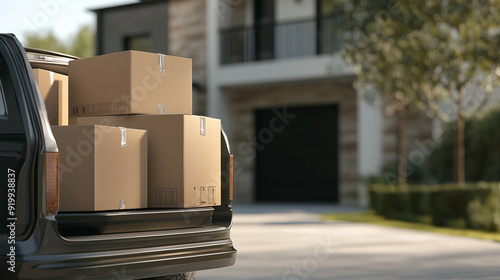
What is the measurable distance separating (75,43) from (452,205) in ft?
159

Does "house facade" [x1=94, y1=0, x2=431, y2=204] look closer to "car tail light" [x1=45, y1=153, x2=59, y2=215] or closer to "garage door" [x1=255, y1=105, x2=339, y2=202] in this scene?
"garage door" [x1=255, y1=105, x2=339, y2=202]

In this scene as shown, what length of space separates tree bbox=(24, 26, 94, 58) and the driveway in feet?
149

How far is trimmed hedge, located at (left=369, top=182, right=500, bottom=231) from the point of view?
42.8 ft

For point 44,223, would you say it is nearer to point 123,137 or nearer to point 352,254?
point 123,137

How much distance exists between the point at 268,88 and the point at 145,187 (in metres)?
19.3

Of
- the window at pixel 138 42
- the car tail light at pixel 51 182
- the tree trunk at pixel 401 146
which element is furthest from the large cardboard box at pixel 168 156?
the window at pixel 138 42

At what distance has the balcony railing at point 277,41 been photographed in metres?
22.7

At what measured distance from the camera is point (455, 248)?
404 inches

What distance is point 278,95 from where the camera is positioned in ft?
78.9

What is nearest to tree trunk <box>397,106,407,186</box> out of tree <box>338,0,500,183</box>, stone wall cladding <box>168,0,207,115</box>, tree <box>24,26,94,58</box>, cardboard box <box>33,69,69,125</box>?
tree <box>338,0,500,183</box>

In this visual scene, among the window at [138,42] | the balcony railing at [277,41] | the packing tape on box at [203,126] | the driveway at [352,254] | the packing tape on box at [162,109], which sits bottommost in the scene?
the driveway at [352,254]

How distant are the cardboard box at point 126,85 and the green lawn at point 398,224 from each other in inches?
299

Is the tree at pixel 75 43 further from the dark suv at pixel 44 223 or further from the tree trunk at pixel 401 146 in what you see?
the dark suv at pixel 44 223

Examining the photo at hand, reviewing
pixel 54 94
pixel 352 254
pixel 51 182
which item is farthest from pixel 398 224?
pixel 51 182
